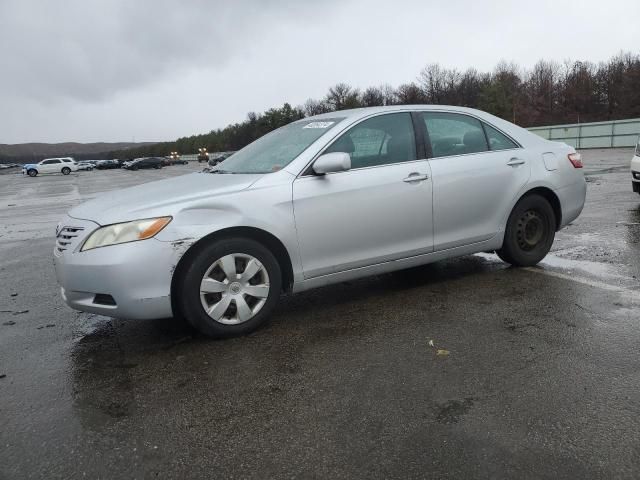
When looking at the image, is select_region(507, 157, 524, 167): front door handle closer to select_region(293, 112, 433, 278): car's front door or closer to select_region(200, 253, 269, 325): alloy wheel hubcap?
select_region(293, 112, 433, 278): car's front door

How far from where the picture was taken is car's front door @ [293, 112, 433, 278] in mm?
3832

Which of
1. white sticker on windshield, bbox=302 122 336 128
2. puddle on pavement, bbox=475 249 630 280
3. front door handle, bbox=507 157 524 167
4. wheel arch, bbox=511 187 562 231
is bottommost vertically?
puddle on pavement, bbox=475 249 630 280

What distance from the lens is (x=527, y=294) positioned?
4309mm

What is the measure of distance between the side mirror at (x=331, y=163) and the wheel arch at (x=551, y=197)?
194cm

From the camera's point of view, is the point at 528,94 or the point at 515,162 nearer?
the point at 515,162

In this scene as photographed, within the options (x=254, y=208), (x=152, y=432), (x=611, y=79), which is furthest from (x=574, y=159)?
(x=611, y=79)

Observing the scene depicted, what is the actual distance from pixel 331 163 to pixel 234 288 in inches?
45.3

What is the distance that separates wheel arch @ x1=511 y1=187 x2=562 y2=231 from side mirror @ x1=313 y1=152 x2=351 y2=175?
1.94 m

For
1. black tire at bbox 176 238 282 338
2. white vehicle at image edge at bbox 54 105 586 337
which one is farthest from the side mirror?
black tire at bbox 176 238 282 338

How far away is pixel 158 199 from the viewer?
142 inches

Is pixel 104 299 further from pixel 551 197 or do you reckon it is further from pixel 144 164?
pixel 144 164

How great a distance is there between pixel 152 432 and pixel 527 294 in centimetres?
317

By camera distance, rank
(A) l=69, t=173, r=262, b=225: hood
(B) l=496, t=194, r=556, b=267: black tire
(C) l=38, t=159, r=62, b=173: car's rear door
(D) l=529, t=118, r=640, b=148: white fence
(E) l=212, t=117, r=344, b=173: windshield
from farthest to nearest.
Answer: (C) l=38, t=159, r=62, b=173: car's rear door, (D) l=529, t=118, r=640, b=148: white fence, (B) l=496, t=194, r=556, b=267: black tire, (E) l=212, t=117, r=344, b=173: windshield, (A) l=69, t=173, r=262, b=225: hood

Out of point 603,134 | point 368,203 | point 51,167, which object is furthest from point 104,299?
point 51,167
